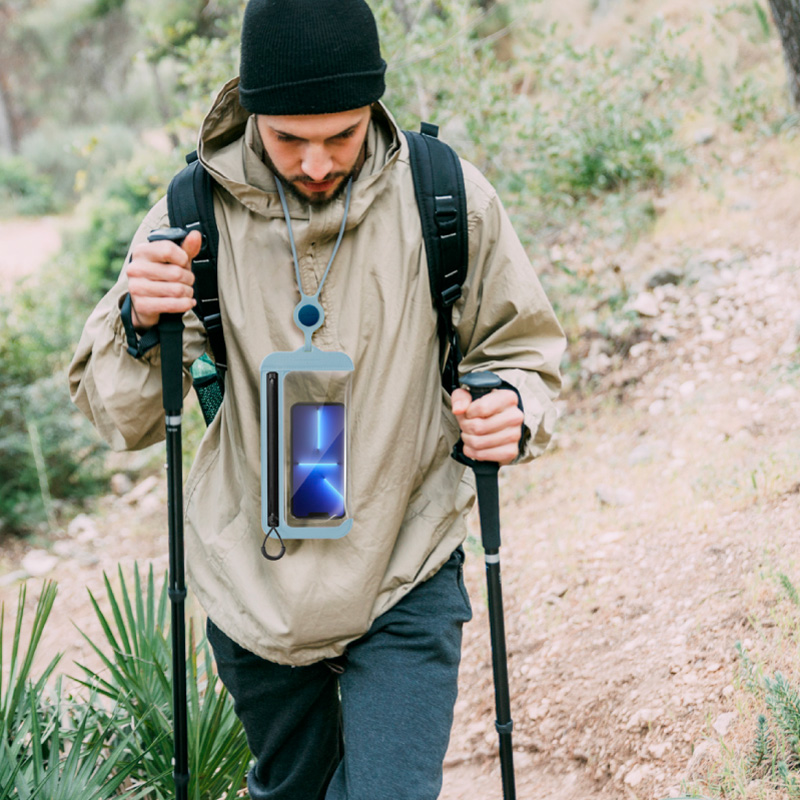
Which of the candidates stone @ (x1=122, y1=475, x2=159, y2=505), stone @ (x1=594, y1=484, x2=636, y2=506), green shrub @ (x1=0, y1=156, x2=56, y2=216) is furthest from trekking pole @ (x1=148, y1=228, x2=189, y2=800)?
green shrub @ (x1=0, y1=156, x2=56, y2=216)

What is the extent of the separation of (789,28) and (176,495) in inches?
244

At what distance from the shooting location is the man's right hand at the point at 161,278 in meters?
1.89

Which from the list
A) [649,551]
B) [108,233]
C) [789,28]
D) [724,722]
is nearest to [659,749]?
[724,722]

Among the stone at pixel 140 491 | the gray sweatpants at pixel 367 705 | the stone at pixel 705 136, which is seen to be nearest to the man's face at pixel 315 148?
the gray sweatpants at pixel 367 705

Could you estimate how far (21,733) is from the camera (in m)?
2.72

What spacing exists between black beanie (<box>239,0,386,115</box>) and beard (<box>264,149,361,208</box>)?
14 centimetres

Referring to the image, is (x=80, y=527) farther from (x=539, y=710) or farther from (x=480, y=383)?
(x=480, y=383)

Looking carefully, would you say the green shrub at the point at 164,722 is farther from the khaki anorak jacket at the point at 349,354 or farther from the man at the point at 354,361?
the khaki anorak jacket at the point at 349,354

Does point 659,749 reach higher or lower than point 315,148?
lower

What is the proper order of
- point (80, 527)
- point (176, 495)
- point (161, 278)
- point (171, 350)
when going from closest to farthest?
point (161, 278), point (171, 350), point (176, 495), point (80, 527)

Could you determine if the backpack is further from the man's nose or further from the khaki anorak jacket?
the man's nose

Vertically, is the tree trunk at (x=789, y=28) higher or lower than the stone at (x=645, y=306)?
higher

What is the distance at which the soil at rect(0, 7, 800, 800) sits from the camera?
3084 millimetres

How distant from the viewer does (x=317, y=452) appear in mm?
2029
